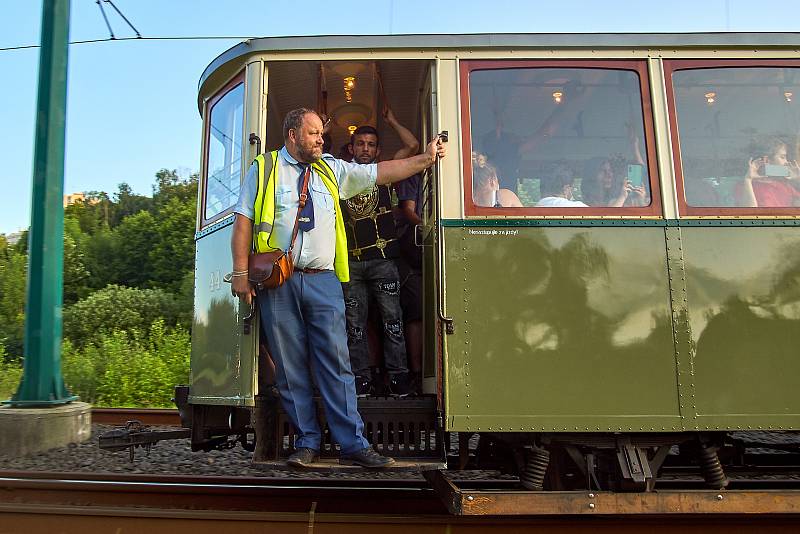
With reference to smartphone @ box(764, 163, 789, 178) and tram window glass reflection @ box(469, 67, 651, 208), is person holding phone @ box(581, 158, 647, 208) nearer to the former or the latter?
tram window glass reflection @ box(469, 67, 651, 208)

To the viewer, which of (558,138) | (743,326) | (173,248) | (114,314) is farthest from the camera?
(173,248)

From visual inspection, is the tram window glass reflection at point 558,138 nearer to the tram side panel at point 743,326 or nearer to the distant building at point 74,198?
the tram side panel at point 743,326

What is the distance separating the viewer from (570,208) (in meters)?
3.65

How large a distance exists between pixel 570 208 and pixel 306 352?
1.83 meters

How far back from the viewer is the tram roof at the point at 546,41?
148 inches

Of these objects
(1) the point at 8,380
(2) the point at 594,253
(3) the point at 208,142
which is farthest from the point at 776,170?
(1) the point at 8,380

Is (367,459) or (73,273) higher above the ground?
(73,273)

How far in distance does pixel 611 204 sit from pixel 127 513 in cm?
350

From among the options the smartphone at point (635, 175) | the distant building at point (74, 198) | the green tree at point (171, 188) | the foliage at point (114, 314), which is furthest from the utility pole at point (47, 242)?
the distant building at point (74, 198)

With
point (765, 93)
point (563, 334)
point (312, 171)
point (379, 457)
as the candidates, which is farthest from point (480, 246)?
point (765, 93)

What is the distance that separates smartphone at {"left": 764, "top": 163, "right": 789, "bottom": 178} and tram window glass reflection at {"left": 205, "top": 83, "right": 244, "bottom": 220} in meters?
3.37

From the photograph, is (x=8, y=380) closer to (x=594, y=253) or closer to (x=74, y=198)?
(x=594, y=253)

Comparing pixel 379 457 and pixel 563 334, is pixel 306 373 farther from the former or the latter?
pixel 563 334

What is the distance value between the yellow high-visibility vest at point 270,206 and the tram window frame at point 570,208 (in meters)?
0.82
